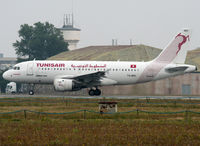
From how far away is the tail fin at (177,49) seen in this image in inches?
2256

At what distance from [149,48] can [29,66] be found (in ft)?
121

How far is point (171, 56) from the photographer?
57.3 metres

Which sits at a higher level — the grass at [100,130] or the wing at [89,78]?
the wing at [89,78]

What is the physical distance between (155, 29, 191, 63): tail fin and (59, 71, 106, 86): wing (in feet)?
25.3

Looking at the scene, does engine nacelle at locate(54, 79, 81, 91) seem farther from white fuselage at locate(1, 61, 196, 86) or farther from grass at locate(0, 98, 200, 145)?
grass at locate(0, 98, 200, 145)

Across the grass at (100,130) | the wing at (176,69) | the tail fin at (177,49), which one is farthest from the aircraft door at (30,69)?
the grass at (100,130)

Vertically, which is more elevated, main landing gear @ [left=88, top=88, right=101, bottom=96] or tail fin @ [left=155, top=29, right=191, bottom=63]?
tail fin @ [left=155, top=29, right=191, bottom=63]

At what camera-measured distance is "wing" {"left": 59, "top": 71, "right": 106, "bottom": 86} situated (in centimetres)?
5485

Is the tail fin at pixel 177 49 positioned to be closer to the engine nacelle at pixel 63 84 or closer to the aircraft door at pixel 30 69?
the engine nacelle at pixel 63 84

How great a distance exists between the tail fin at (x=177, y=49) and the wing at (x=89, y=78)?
7.70 metres

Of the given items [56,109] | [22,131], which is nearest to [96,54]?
[56,109]

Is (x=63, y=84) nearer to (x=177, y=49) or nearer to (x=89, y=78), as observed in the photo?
(x=89, y=78)

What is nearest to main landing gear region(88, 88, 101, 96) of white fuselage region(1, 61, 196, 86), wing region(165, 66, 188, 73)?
white fuselage region(1, 61, 196, 86)

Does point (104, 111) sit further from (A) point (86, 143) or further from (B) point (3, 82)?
(B) point (3, 82)
